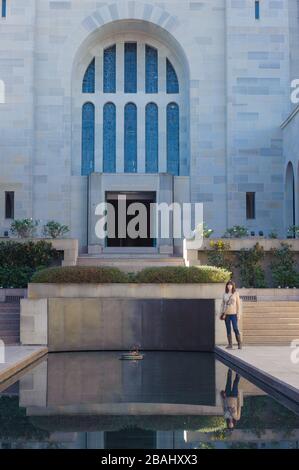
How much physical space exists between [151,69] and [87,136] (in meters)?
4.55

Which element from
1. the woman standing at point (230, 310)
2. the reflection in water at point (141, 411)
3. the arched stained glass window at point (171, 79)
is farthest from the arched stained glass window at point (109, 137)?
the reflection in water at point (141, 411)

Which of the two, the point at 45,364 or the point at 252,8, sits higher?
the point at 252,8

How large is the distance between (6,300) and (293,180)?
1501cm

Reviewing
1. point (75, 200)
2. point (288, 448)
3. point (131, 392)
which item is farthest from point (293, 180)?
point (288, 448)

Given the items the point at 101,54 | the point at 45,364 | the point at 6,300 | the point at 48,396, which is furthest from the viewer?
the point at 101,54

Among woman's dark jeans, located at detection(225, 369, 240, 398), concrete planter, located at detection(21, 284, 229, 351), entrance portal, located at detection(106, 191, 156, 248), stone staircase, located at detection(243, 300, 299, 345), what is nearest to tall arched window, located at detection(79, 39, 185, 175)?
entrance portal, located at detection(106, 191, 156, 248)

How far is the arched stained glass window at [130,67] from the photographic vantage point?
3225 centimetres

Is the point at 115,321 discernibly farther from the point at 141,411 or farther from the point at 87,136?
the point at 87,136

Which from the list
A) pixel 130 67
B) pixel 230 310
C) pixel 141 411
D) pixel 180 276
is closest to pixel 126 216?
pixel 130 67

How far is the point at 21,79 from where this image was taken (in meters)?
30.5

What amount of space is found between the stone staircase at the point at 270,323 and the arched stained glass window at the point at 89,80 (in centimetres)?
1726

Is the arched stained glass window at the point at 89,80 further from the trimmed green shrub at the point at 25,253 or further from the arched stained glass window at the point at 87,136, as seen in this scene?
the trimmed green shrub at the point at 25,253

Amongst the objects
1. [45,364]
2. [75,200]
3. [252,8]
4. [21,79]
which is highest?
[252,8]
